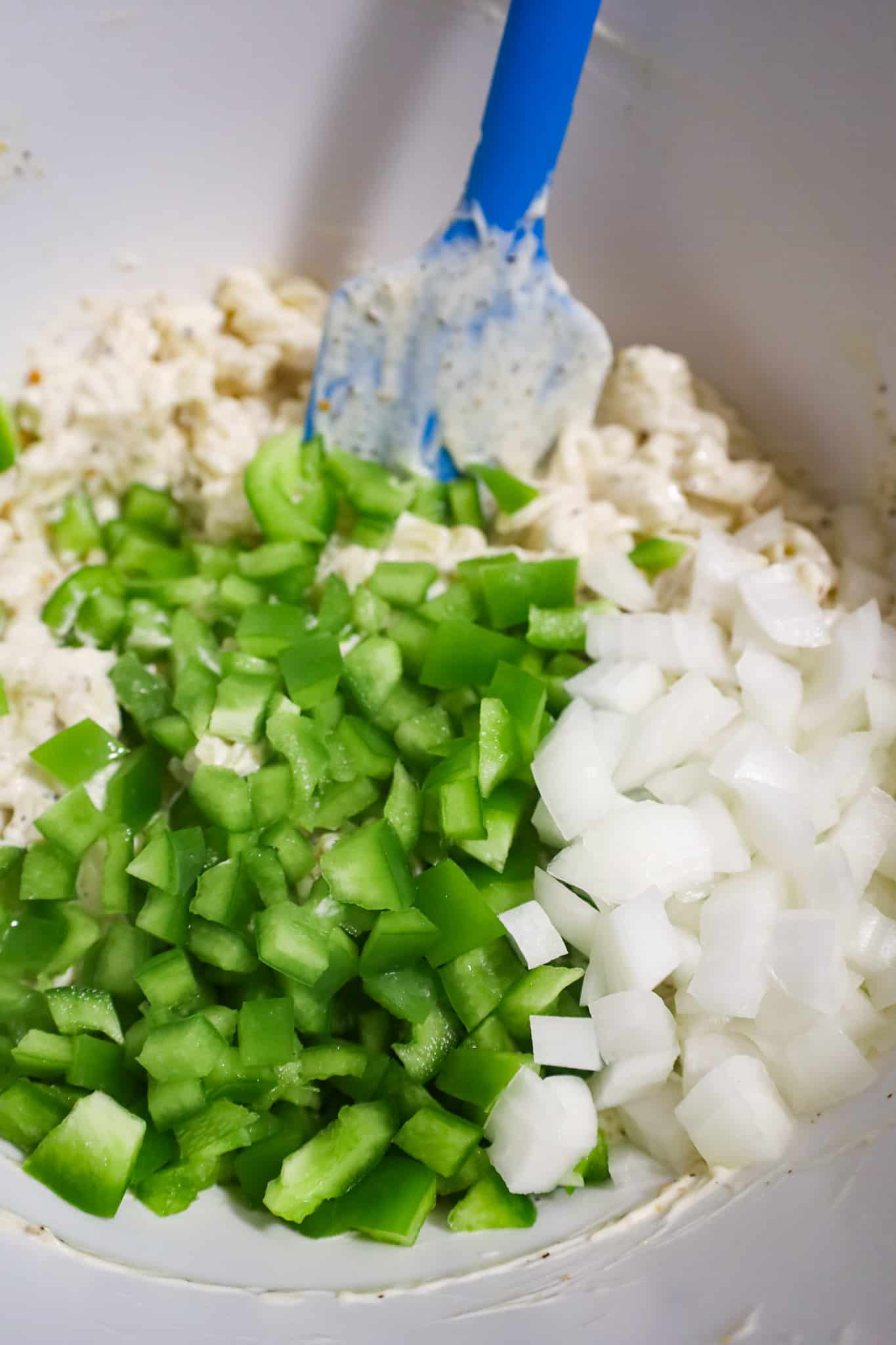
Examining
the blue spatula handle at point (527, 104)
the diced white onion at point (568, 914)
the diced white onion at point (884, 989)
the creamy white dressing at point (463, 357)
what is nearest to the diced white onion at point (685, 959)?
the diced white onion at point (568, 914)

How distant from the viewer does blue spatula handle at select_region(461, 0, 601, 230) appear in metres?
1.51

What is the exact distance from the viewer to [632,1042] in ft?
4.21

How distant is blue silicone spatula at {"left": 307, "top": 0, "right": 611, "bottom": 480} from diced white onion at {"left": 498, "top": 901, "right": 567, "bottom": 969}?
2.74ft

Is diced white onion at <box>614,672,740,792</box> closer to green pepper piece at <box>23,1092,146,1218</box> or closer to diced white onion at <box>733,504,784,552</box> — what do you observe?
diced white onion at <box>733,504,784,552</box>

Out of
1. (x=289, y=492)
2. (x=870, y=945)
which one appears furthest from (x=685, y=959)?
(x=289, y=492)

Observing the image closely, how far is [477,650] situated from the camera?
146cm

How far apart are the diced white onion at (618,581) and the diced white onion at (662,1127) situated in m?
0.66

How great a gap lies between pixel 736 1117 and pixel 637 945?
0.22m

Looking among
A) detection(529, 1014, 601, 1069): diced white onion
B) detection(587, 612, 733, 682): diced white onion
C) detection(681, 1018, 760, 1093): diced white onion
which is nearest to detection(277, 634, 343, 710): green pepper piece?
detection(587, 612, 733, 682): diced white onion

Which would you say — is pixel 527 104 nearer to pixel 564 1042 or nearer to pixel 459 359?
pixel 459 359

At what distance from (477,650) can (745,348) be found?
2.73ft

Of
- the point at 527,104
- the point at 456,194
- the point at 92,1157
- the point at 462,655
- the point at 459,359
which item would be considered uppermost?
the point at 527,104

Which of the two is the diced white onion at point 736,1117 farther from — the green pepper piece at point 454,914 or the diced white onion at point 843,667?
the diced white onion at point 843,667

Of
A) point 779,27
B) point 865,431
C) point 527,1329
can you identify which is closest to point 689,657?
point 865,431
